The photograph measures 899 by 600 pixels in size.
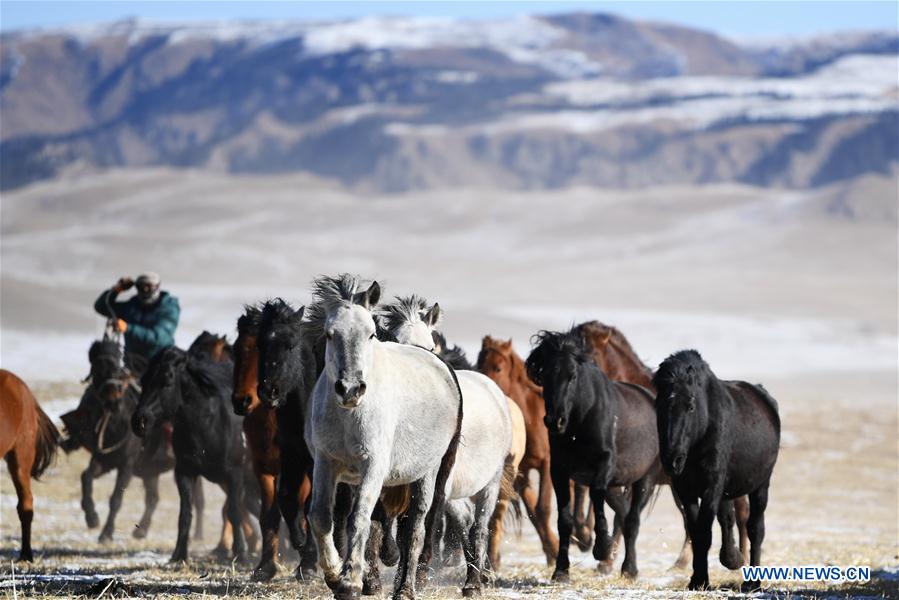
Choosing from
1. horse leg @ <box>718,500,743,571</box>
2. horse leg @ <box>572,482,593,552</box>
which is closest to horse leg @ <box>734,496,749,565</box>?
horse leg @ <box>572,482,593,552</box>

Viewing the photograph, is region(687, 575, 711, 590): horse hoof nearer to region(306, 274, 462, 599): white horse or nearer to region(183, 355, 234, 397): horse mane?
region(306, 274, 462, 599): white horse

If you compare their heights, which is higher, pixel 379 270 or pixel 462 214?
pixel 462 214

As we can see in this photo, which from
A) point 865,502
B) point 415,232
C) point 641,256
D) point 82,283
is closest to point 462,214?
point 415,232

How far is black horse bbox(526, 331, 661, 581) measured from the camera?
994 centimetres

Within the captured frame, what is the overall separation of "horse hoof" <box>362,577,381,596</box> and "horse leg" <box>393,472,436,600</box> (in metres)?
0.13

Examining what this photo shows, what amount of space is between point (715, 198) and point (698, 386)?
137 metres

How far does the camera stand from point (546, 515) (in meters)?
12.5

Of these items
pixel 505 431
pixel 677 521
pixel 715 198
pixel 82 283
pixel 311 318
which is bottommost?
pixel 677 521

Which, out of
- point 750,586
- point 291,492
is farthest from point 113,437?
point 750,586

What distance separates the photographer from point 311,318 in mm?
8625

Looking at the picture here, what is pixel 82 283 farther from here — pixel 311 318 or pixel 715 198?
pixel 715 198

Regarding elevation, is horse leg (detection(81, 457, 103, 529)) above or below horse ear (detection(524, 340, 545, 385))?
below

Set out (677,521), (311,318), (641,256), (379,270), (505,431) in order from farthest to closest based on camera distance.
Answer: (641,256), (379,270), (677,521), (505,431), (311,318)

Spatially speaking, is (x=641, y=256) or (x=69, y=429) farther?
(x=641, y=256)
